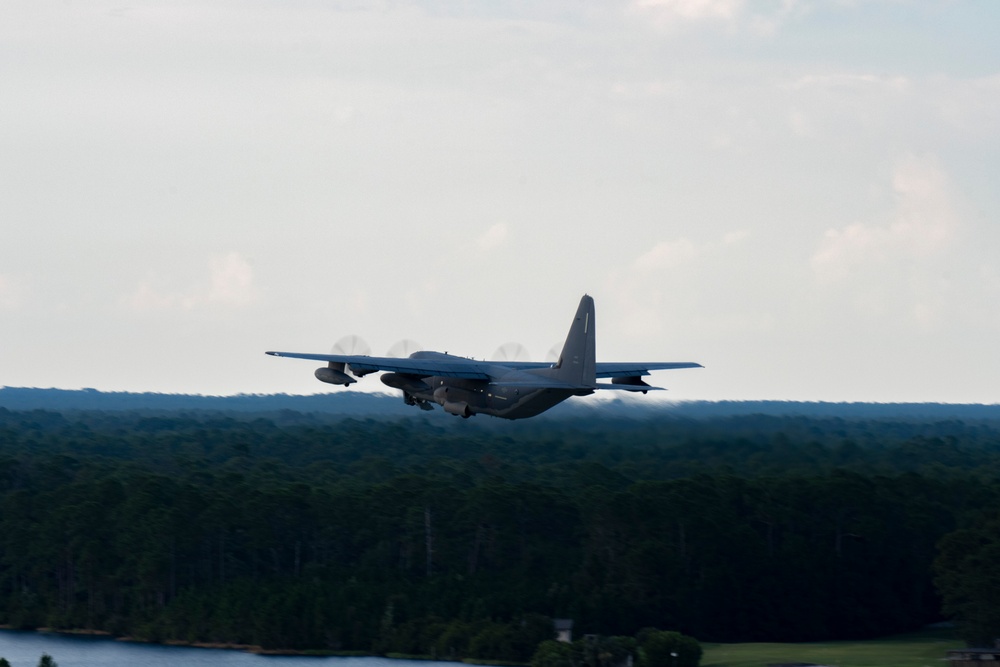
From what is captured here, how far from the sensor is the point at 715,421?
435ft

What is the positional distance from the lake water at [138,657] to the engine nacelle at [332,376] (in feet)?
108

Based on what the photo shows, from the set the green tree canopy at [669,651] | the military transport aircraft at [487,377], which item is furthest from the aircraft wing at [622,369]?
the green tree canopy at [669,651]

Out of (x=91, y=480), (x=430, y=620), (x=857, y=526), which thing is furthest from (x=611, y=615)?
(x=91, y=480)

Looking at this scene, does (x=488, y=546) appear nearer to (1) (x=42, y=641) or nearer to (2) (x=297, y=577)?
(2) (x=297, y=577)

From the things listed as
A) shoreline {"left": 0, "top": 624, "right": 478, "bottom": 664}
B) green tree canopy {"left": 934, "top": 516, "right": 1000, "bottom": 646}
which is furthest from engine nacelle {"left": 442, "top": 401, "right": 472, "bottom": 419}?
green tree canopy {"left": 934, "top": 516, "right": 1000, "bottom": 646}

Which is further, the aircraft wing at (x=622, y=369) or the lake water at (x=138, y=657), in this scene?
the lake water at (x=138, y=657)

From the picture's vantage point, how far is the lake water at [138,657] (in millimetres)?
98875

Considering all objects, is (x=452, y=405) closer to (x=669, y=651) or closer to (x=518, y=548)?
(x=669, y=651)

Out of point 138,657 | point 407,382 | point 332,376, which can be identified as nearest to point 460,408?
point 407,382

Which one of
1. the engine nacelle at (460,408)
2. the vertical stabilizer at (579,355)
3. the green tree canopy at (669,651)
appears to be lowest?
the green tree canopy at (669,651)

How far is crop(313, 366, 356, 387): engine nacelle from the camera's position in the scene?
7094 centimetres

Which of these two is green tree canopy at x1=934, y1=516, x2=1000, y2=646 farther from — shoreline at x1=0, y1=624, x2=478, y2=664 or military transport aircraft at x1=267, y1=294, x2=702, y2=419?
military transport aircraft at x1=267, y1=294, x2=702, y2=419

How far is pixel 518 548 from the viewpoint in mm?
115812

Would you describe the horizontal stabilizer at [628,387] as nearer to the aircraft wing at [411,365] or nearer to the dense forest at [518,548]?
the aircraft wing at [411,365]
